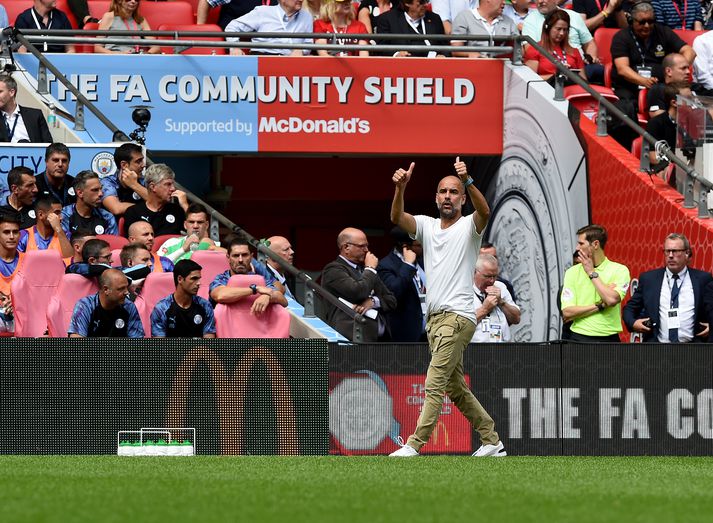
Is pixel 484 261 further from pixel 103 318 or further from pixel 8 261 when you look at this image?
pixel 8 261

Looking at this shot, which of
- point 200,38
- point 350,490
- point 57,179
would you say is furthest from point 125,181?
point 350,490

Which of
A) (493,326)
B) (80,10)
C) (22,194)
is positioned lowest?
(493,326)

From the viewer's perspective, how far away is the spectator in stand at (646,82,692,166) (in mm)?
16062

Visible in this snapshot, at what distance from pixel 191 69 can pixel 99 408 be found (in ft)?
24.3

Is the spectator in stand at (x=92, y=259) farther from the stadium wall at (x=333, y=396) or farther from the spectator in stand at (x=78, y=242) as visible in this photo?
the stadium wall at (x=333, y=396)

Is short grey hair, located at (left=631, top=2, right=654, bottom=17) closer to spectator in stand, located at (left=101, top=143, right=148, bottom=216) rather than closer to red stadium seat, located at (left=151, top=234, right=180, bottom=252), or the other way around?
spectator in stand, located at (left=101, top=143, right=148, bottom=216)

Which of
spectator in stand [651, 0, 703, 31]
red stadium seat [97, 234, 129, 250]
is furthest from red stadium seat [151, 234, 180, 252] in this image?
spectator in stand [651, 0, 703, 31]

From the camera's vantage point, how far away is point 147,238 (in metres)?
13.4

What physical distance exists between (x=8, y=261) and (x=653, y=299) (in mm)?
5846

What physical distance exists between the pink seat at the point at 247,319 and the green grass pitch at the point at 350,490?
2290 millimetres

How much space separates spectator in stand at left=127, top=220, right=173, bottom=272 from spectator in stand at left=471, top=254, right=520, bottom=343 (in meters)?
2.89

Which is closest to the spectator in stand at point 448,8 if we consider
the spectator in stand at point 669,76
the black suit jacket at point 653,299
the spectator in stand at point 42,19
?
the spectator in stand at point 669,76

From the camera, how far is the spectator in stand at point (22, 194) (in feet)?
45.1

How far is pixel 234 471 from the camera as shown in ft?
29.8
